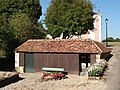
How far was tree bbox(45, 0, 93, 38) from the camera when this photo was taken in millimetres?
52094

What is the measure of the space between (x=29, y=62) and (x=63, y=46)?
4855 mm

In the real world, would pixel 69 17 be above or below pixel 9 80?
above

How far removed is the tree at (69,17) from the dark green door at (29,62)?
13858 mm

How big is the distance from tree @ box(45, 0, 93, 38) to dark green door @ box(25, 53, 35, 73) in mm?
13858

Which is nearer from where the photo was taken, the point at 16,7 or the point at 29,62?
the point at 29,62

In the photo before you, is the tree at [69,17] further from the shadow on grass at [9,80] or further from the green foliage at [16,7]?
the shadow on grass at [9,80]

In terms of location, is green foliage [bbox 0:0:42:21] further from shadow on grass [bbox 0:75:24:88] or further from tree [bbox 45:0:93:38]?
shadow on grass [bbox 0:75:24:88]

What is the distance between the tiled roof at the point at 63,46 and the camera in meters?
37.2

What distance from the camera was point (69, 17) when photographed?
5200 centimetres

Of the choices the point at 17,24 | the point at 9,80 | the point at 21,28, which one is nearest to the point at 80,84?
the point at 9,80

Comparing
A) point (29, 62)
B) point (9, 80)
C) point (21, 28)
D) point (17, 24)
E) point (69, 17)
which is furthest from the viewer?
point (69, 17)

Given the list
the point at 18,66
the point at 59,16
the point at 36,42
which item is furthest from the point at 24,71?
the point at 59,16

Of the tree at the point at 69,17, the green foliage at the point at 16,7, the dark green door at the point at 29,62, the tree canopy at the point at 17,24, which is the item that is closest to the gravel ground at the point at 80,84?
the dark green door at the point at 29,62

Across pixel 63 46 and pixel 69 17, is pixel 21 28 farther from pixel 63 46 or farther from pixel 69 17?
pixel 69 17
